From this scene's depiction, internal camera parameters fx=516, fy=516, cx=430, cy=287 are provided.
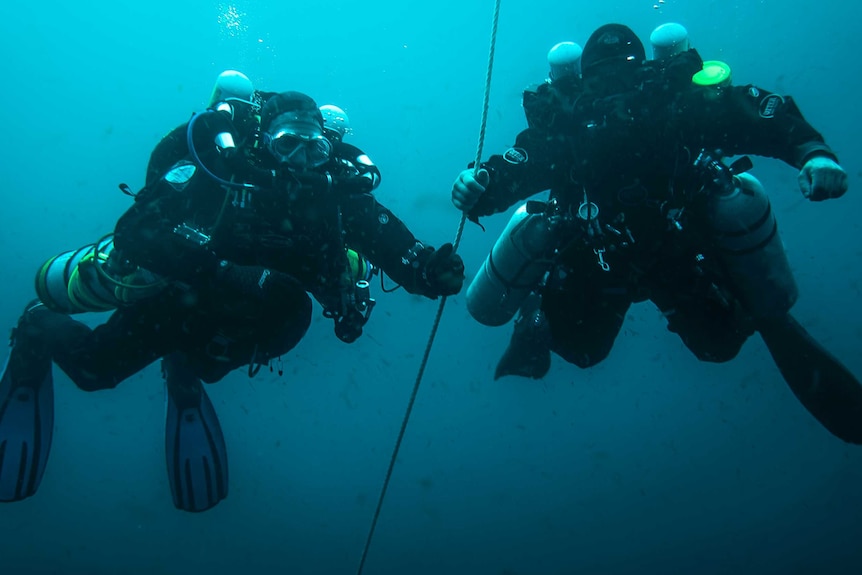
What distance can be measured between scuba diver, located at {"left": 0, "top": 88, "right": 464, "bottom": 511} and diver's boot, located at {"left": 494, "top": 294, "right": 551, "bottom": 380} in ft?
4.74

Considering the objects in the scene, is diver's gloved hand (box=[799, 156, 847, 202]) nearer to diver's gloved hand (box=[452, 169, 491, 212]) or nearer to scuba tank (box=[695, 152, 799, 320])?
scuba tank (box=[695, 152, 799, 320])

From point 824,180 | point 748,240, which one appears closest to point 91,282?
point 748,240

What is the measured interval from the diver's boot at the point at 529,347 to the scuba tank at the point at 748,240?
158cm

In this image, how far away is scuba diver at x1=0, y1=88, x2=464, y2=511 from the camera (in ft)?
10.3

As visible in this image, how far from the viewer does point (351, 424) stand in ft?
49.3

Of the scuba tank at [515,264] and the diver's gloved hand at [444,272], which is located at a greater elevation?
the scuba tank at [515,264]

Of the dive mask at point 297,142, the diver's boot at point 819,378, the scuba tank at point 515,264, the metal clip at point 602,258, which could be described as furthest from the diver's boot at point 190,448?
the diver's boot at point 819,378

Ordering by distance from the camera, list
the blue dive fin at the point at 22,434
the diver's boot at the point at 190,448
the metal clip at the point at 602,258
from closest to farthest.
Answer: the metal clip at the point at 602,258 → the blue dive fin at the point at 22,434 → the diver's boot at the point at 190,448

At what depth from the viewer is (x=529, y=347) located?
464 cm

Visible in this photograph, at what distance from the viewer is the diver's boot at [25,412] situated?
13.8 ft

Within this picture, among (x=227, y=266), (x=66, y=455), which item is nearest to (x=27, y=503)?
(x=66, y=455)

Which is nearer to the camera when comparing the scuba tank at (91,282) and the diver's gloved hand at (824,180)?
the diver's gloved hand at (824,180)

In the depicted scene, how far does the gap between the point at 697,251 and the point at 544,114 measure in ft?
4.50

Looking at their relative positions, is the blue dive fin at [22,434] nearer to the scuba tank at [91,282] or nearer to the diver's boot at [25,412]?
the diver's boot at [25,412]
